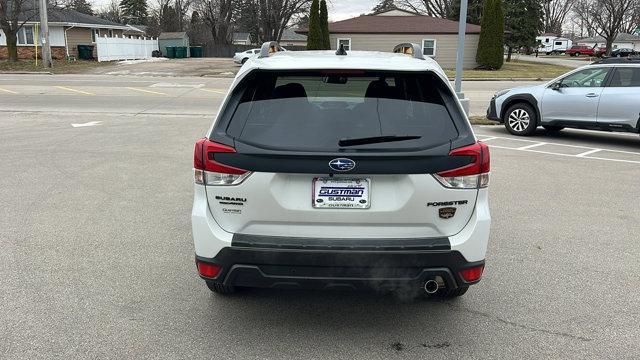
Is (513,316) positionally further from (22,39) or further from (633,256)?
(22,39)

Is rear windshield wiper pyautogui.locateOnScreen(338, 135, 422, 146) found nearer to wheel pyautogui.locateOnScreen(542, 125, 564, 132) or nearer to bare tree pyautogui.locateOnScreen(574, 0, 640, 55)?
wheel pyautogui.locateOnScreen(542, 125, 564, 132)

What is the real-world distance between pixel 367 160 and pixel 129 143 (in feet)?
28.0

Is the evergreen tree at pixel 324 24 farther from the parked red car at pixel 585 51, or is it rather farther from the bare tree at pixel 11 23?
the parked red car at pixel 585 51

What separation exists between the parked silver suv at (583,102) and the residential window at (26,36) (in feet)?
145

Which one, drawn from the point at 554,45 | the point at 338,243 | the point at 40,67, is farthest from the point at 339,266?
the point at 554,45

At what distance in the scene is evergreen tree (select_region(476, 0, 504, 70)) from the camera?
37.4 m

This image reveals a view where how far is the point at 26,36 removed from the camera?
45.3m

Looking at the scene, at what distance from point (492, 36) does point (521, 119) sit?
90.0 ft

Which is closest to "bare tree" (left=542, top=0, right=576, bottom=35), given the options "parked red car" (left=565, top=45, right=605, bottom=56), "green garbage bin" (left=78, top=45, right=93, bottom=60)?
"parked red car" (left=565, top=45, right=605, bottom=56)

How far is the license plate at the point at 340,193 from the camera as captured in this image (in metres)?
3.18

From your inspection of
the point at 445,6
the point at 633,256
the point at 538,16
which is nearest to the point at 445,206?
the point at 633,256

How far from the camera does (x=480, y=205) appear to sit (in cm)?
337

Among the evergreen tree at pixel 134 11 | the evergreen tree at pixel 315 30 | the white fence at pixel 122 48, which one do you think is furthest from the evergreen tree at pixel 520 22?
the evergreen tree at pixel 134 11

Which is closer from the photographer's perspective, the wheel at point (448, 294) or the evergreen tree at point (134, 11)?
the wheel at point (448, 294)
